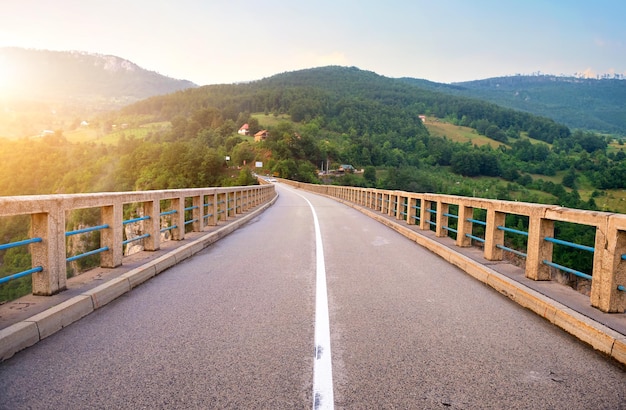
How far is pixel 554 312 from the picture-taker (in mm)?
5230

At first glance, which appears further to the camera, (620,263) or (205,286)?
(205,286)

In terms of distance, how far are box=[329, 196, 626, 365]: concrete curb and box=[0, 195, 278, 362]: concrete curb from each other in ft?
17.3

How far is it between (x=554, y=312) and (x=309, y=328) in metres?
2.78

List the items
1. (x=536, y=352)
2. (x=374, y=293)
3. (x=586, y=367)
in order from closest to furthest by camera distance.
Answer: (x=586, y=367) → (x=536, y=352) → (x=374, y=293)

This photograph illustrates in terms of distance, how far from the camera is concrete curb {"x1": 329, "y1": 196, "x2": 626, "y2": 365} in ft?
13.9

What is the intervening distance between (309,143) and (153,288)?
149159 millimetres

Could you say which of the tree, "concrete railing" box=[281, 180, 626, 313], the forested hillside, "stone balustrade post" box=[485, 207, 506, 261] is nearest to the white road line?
"concrete railing" box=[281, 180, 626, 313]

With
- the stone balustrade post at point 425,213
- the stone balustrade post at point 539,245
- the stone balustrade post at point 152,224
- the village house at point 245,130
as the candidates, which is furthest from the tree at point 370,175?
the stone balustrade post at point 539,245

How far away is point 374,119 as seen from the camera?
188 metres

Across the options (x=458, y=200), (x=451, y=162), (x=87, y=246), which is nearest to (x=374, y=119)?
(x=451, y=162)

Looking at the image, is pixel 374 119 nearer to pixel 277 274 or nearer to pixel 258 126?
pixel 258 126

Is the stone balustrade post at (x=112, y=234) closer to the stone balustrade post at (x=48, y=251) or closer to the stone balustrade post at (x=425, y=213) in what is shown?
the stone balustrade post at (x=48, y=251)

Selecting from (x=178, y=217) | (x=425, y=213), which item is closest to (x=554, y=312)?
(x=178, y=217)

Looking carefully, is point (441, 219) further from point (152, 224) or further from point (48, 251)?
point (48, 251)
